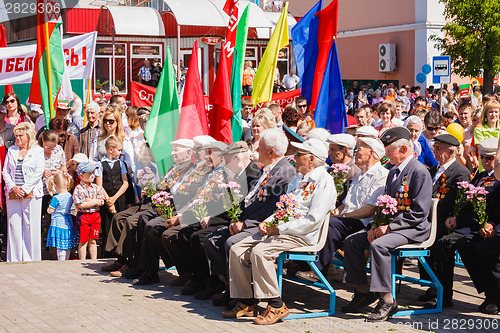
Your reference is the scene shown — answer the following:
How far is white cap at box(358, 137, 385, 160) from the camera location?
317 inches

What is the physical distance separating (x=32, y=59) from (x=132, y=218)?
488 cm

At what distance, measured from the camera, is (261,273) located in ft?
24.0

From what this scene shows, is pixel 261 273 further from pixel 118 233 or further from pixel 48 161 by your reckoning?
pixel 48 161

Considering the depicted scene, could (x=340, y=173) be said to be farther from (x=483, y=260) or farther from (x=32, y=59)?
(x=32, y=59)

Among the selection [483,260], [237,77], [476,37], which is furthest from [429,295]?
[476,37]

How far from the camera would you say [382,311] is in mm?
7230

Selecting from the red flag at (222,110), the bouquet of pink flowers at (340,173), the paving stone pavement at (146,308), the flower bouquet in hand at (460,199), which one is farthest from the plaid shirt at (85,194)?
the flower bouquet in hand at (460,199)

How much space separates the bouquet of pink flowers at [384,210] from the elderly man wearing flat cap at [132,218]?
2304 mm

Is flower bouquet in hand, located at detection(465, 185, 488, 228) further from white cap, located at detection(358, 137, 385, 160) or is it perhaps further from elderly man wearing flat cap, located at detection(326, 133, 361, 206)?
elderly man wearing flat cap, located at detection(326, 133, 361, 206)

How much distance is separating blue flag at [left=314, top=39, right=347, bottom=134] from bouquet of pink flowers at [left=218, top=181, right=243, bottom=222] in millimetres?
3451

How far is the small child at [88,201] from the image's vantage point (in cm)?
1025

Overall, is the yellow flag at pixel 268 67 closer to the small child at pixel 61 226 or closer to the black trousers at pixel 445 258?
the small child at pixel 61 226

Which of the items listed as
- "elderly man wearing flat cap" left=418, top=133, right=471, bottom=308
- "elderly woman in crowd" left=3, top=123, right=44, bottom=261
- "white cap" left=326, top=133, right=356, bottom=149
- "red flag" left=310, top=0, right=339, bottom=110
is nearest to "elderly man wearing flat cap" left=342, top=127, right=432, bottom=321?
"elderly man wearing flat cap" left=418, top=133, right=471, bottom=308

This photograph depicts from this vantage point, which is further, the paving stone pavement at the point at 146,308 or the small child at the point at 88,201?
the small child at the point at 88,201
